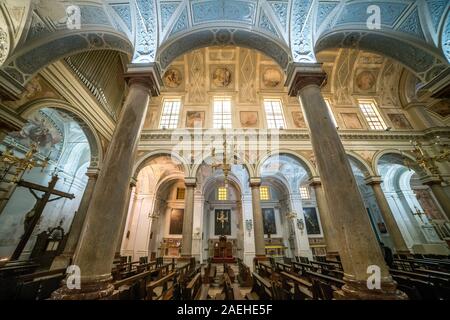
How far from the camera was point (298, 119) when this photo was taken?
11281 mm

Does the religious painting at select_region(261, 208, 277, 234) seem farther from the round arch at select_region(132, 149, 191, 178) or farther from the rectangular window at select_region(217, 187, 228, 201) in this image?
the round arch at select_region(132, 149, 191, 178)

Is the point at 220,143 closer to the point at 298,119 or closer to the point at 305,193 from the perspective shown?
the point at 298,119

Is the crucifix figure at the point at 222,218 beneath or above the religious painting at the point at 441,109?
beneath

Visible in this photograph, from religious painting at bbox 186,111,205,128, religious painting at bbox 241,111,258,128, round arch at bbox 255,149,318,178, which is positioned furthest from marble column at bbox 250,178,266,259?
religious painting at bbox 186,111,205,128

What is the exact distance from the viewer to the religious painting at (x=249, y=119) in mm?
11047

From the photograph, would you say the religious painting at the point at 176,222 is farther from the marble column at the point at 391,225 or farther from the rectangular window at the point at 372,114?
the rectangular window at the point at 372,114

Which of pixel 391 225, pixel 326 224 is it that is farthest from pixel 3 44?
pixel 391 225

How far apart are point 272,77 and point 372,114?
700 centimetres

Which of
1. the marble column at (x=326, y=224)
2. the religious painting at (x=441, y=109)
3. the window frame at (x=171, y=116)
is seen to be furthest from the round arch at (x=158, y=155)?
the religious painting at (x=441, y=109)

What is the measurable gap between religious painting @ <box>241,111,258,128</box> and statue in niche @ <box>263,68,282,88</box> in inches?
96.0

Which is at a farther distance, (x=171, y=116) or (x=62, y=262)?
(x=171, y=116)

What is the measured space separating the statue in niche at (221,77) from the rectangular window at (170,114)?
284 cm
